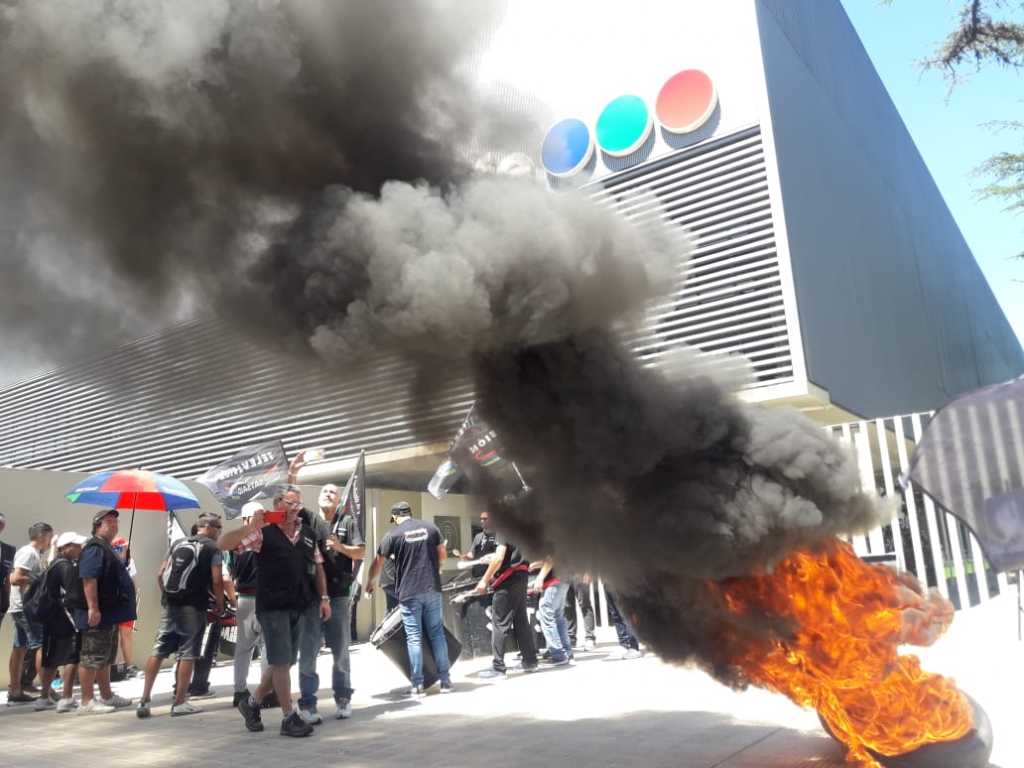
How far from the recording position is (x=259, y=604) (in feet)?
19.0

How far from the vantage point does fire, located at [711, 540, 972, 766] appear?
390 cm

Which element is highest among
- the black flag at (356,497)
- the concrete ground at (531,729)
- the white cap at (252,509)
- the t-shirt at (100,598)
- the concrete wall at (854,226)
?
the concrete wall at (854,226)

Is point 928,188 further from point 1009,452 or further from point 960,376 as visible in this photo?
point 1009,452

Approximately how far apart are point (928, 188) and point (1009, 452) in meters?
28.4

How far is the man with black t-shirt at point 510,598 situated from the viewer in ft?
28.2

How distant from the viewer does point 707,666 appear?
4.45 m

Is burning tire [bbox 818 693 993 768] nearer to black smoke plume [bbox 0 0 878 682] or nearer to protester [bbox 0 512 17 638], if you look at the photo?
black smoke plume [bbox 0 0 878 682]

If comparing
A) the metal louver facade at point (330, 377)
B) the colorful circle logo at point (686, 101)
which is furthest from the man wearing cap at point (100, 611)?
the colorful circle logo at point (686, 101)

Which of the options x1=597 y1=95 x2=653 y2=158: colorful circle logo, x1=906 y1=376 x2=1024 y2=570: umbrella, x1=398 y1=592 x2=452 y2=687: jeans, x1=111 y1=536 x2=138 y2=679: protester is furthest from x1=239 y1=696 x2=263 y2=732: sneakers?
x1=597 y1=95 x2=653 y2=158: colorful circle logo

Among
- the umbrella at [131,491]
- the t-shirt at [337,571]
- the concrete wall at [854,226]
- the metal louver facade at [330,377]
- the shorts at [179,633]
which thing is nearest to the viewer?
the metal louver facade at [330,377]

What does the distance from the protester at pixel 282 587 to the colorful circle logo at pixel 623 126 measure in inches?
395

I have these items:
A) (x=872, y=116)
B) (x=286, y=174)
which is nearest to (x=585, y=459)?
(x=286, y=174)

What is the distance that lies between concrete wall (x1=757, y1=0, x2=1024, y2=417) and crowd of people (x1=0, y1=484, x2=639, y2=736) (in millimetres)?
7169

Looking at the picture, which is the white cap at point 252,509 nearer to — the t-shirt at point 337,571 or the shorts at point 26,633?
the t-shirt at point 337,571
